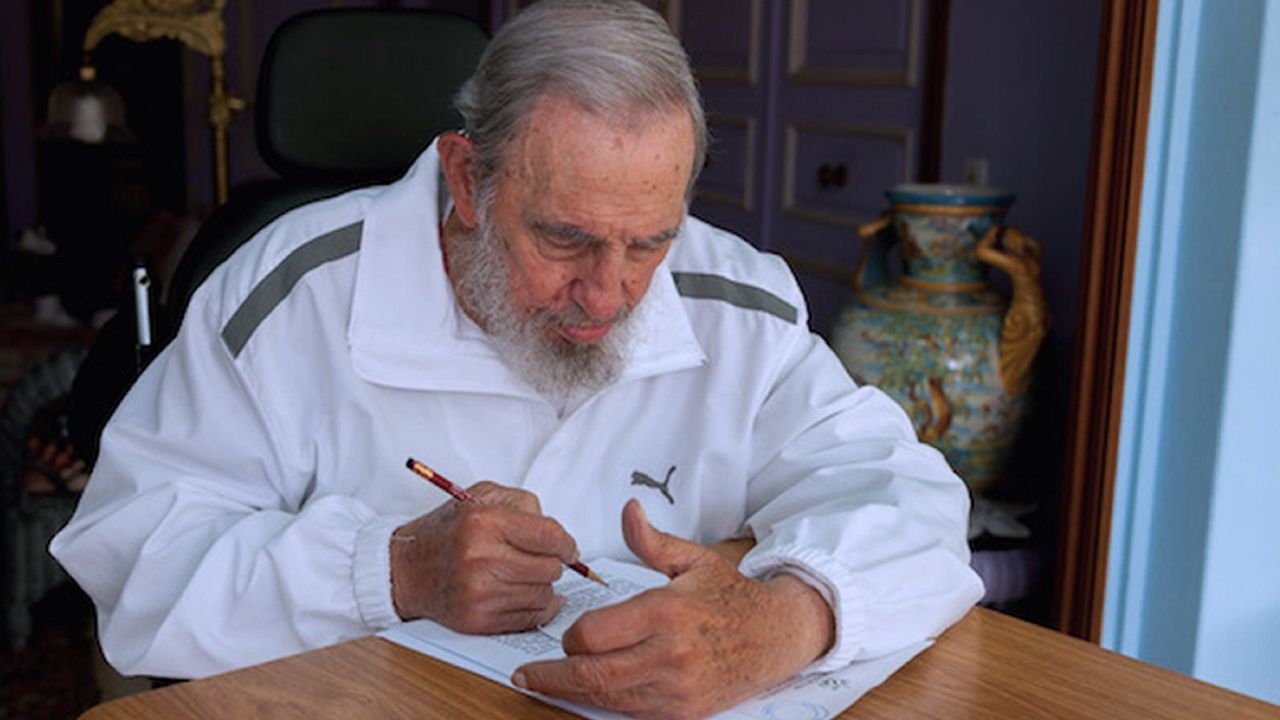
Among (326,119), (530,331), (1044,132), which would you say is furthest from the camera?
(1044,132)

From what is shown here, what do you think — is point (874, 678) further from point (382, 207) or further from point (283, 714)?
point (382, 207)

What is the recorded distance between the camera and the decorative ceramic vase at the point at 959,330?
2498 millimetres

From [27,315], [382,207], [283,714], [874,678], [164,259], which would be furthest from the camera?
[27,315]

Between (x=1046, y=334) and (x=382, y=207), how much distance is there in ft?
4.64

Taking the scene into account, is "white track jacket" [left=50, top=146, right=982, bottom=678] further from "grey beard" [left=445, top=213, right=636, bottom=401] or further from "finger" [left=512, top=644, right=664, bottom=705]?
"finger" [left=512, top=644, right=664, bottom=705]

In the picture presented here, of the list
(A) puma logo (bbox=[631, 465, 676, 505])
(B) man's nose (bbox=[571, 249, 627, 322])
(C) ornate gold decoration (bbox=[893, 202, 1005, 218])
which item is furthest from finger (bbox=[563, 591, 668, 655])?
(C) ornate gold decoration (bbox=[893, 202, 1005, 218])

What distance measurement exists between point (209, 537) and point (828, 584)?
60 cm

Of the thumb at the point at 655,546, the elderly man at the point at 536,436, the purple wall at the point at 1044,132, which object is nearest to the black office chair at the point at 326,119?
the elderly man at the point at 536,436

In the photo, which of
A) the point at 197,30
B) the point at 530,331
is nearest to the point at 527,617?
the point at 530,331

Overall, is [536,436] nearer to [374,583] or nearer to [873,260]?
[374,583]

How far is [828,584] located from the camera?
4.02 ft

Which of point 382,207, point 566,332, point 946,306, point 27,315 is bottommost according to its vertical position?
point 27,315

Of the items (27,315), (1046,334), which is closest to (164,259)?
(27,315)

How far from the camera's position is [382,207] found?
1.58 metres
